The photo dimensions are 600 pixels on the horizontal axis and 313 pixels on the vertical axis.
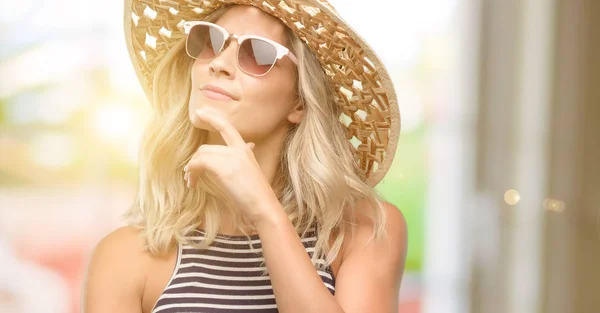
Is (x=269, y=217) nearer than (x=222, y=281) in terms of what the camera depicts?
Yes

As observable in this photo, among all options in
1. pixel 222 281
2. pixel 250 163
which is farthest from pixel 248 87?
pixel 222 281

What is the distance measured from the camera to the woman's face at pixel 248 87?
4.30 ft

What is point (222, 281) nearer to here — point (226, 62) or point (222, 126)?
point (222, 126)

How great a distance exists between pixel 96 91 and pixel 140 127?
171mm

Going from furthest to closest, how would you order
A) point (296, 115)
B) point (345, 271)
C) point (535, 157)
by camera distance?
point (535, 157)
point (296, 115)
point (345, 271)

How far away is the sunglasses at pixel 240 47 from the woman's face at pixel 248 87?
0.01 meters

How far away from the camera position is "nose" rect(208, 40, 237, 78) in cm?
131

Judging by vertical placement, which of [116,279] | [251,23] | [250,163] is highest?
[251,23]

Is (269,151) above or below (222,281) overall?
above

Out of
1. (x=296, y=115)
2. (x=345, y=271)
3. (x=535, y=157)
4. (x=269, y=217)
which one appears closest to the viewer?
(x=269, y=217)

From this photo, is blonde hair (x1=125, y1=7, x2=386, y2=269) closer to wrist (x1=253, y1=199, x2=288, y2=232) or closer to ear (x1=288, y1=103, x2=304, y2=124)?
ear (x1=288, y1=103, x2=304, y2=124)

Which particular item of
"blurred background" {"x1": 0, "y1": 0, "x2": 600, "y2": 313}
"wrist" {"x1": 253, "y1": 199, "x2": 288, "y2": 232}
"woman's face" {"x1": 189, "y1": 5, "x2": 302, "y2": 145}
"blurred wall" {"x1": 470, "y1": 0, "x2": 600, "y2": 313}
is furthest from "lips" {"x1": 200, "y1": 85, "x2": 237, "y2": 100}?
"blurred wall" {"x1": 470, "y1": 0, "x2": 600, "y2": 313}

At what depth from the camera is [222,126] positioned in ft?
4.12

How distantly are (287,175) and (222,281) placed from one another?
25 cm
